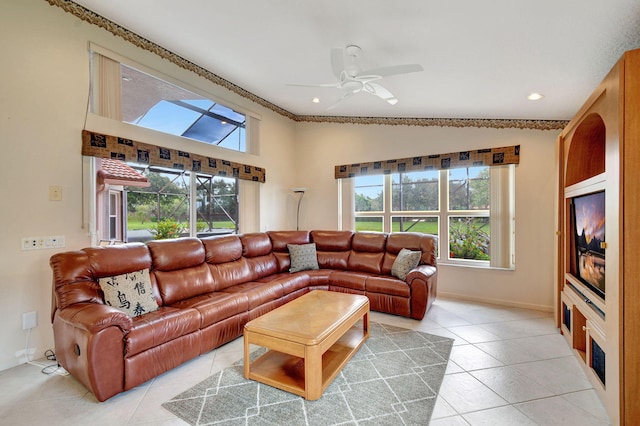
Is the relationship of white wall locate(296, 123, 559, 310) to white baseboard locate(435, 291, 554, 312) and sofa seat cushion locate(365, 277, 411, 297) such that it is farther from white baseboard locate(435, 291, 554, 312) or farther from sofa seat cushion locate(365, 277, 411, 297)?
sofa seat cushion locate(365, 277, 411, 297)

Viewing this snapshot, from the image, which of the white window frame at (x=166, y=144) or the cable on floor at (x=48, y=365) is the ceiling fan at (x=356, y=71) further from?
the cable on floor at (x=48, y=365)

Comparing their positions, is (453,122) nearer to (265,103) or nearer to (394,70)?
(394,70)

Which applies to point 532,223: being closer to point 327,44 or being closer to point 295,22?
point 327,44

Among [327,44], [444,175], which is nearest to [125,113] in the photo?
[327,44]

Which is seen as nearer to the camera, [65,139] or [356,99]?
[65,139]

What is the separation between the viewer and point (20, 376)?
2.27m

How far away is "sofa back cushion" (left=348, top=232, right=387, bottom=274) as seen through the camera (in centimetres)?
412

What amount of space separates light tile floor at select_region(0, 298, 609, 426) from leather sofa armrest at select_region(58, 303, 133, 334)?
0.51m

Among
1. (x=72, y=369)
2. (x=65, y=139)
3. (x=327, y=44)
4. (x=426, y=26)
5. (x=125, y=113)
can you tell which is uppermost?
(x=327, y=44)

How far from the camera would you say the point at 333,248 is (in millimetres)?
4531

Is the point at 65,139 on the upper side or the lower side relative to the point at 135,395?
upper

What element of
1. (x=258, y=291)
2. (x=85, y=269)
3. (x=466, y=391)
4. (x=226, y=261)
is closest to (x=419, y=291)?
(x=466, y=391)

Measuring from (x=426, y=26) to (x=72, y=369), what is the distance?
3.68 metres

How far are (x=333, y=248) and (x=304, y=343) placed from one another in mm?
2617
